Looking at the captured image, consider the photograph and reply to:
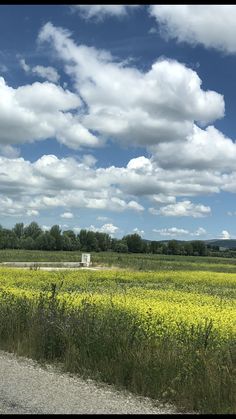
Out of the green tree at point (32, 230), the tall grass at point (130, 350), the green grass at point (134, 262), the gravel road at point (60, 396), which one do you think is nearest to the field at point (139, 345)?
the tall grass at point (130, 350)

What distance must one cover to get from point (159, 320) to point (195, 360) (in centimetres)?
279

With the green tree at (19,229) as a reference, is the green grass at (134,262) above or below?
below

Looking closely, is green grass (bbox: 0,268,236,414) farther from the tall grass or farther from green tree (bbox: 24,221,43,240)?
green tree (bbox: 24,221,43,240)

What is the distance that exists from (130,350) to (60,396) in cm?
167

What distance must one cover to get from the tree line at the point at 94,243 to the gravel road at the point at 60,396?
147954mm

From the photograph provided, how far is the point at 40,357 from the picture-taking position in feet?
33.9

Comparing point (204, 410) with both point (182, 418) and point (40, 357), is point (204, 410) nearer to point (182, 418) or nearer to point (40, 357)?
point (182, 418)

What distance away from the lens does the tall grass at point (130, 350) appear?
25.0 feet

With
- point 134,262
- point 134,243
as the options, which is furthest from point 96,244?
point 134,262

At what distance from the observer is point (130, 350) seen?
890 centimetres

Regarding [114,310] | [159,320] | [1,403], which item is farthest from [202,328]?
[1,403]

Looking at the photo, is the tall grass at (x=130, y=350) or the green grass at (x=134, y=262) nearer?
the tall grass at (x=130, y=350)

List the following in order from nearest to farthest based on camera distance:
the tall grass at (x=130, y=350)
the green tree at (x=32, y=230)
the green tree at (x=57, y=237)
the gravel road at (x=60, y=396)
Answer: the gravel road at (x=60, y=396) → the tall grass at (x=130, y=350) → the green tree at (x=57, y=237) → the green tree at (x=32, y=230)

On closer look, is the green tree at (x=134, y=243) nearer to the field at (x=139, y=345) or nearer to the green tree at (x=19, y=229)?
the green tree at (x=19, y=229)
